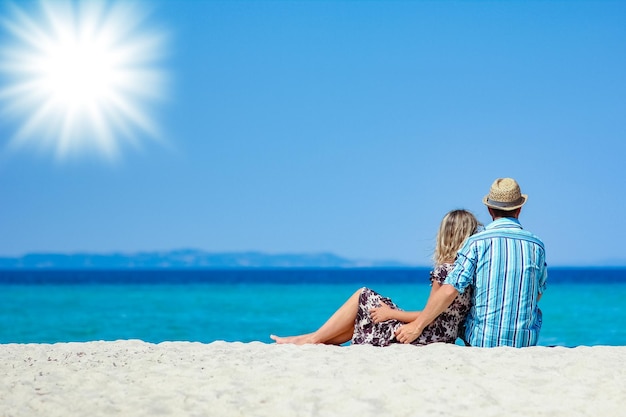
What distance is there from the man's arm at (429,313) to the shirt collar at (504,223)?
599mm

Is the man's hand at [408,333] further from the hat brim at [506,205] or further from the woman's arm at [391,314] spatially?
the hat brim at [506,205]

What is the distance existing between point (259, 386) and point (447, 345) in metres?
1.93

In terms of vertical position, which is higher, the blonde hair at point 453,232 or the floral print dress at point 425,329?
the blonde hair at point 453,232

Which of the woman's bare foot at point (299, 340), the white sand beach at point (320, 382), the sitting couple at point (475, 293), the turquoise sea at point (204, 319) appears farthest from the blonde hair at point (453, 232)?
the turquoise sea at point (204, 319)

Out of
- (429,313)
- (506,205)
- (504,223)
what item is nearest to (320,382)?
(429,313)

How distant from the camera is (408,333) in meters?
6.45

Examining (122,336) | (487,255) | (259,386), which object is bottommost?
(122,336)

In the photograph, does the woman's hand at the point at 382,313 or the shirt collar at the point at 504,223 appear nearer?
the shirt collar at the point at 504,223

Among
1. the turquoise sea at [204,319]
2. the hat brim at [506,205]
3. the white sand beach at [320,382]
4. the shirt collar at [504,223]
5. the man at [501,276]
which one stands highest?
the hat brim at [506,205]

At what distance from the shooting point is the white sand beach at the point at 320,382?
15.5 feet

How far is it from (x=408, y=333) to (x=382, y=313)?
10.6 inches

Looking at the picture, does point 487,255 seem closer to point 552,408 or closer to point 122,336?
point 552,408

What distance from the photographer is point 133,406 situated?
15.5ft

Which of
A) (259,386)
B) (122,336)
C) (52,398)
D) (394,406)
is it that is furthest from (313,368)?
(122,336)
